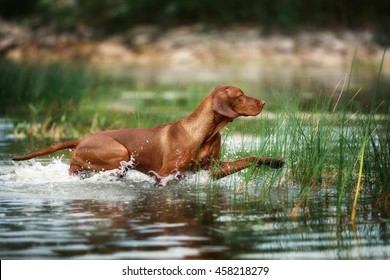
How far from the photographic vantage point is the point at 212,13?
44.1 metres

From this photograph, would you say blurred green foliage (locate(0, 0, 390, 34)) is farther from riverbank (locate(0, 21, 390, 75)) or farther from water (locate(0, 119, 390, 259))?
water (locate(0, 119, 390, 259))

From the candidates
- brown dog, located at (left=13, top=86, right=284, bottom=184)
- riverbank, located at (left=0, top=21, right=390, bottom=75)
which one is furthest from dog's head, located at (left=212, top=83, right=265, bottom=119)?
riverbank, located at (left=0, top=21, right=390, bottom=75)

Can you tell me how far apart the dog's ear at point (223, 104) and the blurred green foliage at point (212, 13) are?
3242 cm

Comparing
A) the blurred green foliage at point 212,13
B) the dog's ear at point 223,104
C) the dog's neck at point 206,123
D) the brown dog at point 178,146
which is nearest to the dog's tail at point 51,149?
the brown dog at point 178,146

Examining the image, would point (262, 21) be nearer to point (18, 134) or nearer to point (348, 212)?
point (18, 134)

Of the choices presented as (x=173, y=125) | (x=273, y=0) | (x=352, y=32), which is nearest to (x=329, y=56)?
(x=352, y=32)

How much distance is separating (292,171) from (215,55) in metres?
31.3

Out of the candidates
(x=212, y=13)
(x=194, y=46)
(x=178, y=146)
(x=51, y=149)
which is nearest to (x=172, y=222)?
(x=178, y=146)

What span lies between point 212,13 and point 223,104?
34959 mm

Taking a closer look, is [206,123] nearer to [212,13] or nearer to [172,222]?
[172,222]

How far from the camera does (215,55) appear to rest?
4038 centimetres

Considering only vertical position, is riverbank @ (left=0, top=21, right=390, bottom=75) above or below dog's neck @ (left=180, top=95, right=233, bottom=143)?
above

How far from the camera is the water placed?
22.9 ft

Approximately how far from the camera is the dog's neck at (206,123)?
31.5 feet
